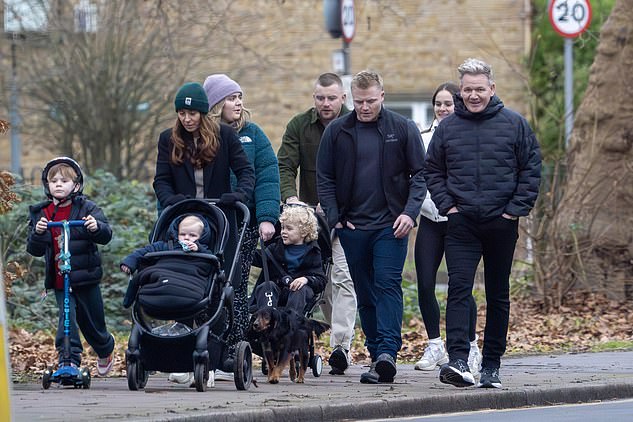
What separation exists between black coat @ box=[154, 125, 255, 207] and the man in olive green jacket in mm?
1154

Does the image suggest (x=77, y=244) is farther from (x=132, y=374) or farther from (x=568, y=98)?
(x=568, y=98)

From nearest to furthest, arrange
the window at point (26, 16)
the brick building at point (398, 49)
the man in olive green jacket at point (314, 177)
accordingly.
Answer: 1. the man in olive green jacket at point (314, 177)
2. the window at point (26, 16)
3. the brick building at point (398, 49)

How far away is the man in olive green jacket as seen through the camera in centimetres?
1252

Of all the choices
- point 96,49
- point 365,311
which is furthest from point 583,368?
point 96,49

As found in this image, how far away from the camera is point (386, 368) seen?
446 inches

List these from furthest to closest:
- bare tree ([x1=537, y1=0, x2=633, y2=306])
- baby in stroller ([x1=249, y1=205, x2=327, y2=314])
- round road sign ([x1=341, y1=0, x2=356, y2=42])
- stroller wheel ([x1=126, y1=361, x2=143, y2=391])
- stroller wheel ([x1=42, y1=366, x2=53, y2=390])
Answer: round road sign ([x1=341, y1=0, x2=356, y2=42]) → bare tree ([x1=537, y1=0, x2=633, y2=306]) → baby in stroller ([x1=249, y1=205, x2=327, y2=314]) → stroller wheel ([x1=42, y1=366, x2=53, y2=390]) → stroller wheel ([x1=126, y1=361, x2=143, y2=391])

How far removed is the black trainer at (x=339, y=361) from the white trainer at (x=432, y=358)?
25.1 inches

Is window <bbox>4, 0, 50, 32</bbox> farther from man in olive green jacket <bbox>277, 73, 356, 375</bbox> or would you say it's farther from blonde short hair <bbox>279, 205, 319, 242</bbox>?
blonde short hair <bbox>279, 205, 319, 242</bbox>

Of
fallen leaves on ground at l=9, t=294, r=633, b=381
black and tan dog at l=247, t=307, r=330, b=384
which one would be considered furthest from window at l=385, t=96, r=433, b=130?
black and tan dog at l=247, t=307, r=330, b=384

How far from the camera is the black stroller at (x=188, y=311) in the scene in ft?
34.6

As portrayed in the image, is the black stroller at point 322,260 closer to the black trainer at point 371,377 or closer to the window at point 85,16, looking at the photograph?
the black trainer at point 371,377

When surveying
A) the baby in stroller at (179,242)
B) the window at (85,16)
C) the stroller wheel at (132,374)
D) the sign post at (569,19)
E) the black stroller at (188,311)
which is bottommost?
the stroller wheel at (132,374)

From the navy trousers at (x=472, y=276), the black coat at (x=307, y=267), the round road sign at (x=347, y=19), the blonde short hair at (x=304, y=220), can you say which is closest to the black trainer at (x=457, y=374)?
the navy trousers at (x=472, y=276)

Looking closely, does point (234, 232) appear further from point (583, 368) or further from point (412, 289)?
point (412, 289)
